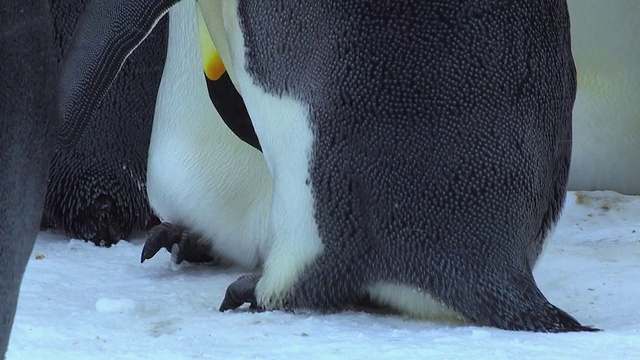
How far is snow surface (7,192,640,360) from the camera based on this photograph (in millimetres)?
1412

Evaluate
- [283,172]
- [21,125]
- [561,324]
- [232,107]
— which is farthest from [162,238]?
[21,125]

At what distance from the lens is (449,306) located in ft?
5.14

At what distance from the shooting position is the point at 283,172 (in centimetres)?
162

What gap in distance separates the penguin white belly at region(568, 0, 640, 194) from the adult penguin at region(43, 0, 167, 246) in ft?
3.40

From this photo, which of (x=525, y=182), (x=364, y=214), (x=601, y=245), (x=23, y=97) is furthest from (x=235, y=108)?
(x=23, y=97)

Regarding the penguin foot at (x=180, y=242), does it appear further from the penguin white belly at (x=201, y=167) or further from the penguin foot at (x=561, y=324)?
the penguin foot at (x=561, y=324)

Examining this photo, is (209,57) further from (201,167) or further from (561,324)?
(561,324)

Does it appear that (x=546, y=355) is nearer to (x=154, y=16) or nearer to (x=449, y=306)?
(x=449, y=306)

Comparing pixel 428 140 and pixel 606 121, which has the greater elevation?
pixel 606 121

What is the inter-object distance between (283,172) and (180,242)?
1.47 ft

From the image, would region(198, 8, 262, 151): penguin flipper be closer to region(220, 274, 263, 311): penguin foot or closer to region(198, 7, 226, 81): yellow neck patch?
region(198, 7, 226, 81): yellow neck patch

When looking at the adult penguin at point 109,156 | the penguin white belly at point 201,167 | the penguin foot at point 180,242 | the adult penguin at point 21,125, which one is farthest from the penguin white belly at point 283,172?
the adult penguin at point 21,125

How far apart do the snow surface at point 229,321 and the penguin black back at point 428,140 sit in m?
0.07

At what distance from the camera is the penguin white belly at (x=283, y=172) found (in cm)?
159
